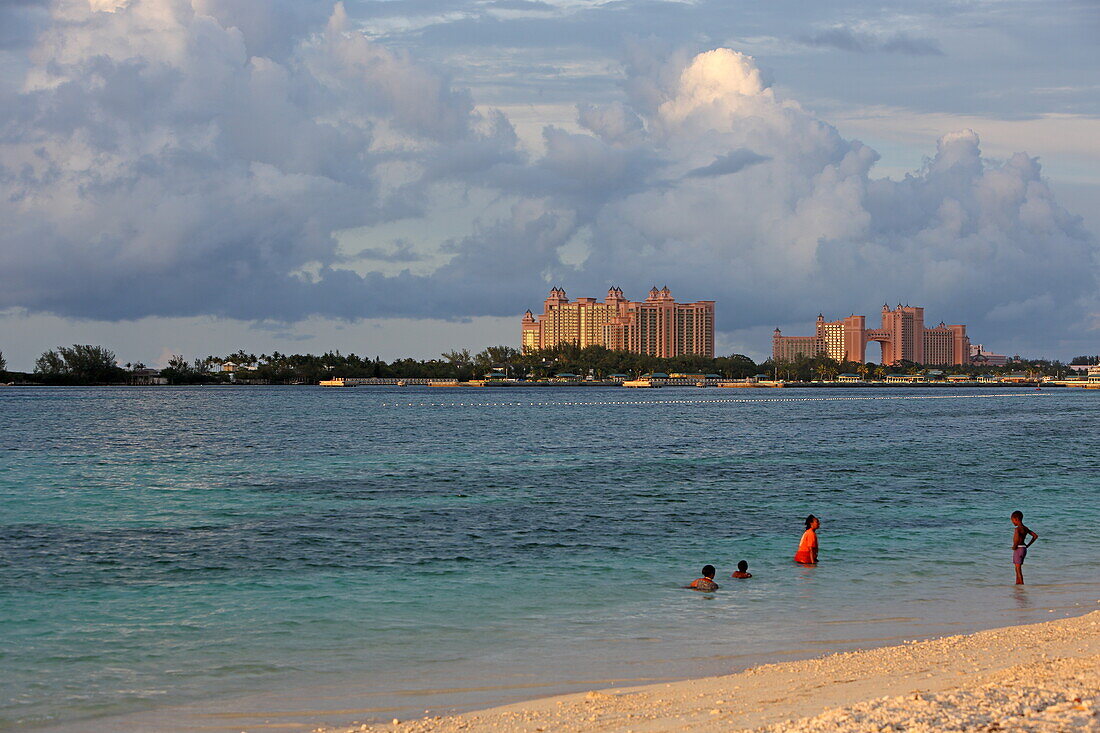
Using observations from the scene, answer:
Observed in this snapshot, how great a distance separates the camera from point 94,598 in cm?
2173

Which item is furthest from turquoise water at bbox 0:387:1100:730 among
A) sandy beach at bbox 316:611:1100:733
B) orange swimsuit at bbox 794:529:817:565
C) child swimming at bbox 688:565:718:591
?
sandy beach at bbox 316:611:1100:733

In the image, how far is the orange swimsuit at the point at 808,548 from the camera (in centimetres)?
2564

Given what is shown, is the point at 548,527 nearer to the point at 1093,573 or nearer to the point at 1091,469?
the point at 1093,573

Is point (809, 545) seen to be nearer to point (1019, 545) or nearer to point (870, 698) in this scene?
point (1019, 545)

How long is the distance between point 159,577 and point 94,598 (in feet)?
8.95

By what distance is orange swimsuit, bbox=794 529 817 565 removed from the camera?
25641 millimetres

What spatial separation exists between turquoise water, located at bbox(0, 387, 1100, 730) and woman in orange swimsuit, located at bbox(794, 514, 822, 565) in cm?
48

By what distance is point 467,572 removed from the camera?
24891 mm

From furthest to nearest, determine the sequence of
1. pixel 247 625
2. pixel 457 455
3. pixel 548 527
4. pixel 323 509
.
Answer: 1. pixel 457 455
2. pixel 323 509
3. pixel 548 527
4. pixel 247 625

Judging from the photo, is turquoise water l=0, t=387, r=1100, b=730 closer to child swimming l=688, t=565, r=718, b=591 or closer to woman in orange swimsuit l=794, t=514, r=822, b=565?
child swimming l=688, t=565, r=718, b=591

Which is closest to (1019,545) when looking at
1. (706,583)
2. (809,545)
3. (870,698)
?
(809,545)

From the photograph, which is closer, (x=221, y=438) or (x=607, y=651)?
(x=607, y=651)

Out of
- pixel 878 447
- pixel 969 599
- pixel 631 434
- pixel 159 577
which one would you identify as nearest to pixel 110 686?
pixel 159 577

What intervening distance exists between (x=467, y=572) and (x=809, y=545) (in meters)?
8.41
